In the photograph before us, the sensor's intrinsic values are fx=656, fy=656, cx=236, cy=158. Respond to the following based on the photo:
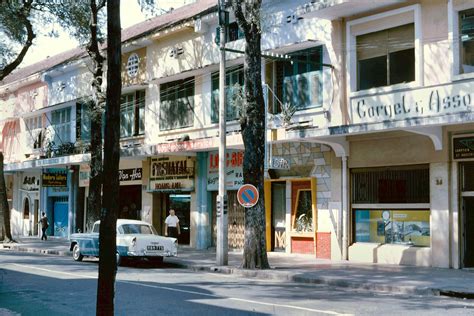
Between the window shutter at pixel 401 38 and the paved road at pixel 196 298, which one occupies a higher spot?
the window shutter at pixel 401 38

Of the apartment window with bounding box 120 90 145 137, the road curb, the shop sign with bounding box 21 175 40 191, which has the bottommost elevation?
the road curb

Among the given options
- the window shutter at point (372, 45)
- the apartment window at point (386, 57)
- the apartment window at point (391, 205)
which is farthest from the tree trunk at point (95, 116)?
the apartment window at point (386, 57)

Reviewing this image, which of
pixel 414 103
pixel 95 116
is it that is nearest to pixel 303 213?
pixel 414 103

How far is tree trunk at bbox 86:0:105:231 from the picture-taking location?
2517cm

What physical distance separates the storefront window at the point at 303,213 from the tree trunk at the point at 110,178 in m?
15.8

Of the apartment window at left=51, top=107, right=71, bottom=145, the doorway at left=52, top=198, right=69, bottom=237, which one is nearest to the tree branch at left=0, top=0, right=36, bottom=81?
the apartment window at left=51, top=107, right=71, bottom=145

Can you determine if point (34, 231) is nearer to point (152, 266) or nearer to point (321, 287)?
point (152, 266)

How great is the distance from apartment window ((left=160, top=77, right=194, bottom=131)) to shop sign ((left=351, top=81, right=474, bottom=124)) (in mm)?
8768

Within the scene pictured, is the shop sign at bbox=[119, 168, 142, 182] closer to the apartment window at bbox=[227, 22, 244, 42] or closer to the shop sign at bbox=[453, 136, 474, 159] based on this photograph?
the apartment window at bbox=[227, 22, 244, 42]

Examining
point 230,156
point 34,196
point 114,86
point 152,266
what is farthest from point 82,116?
point 114,86

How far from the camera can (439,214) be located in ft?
56.9

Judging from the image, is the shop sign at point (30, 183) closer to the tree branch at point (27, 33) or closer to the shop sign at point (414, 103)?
the tree branch at point (27, 33)

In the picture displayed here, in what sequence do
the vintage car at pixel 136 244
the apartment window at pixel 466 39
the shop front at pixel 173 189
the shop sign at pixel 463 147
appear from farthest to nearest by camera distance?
the shop front at pixel 173 189
the vintage car at pixel 136 244
the shop sign at pixel 463 147
the apartment window at pixel 466 39

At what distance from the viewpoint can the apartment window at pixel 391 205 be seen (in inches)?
714
